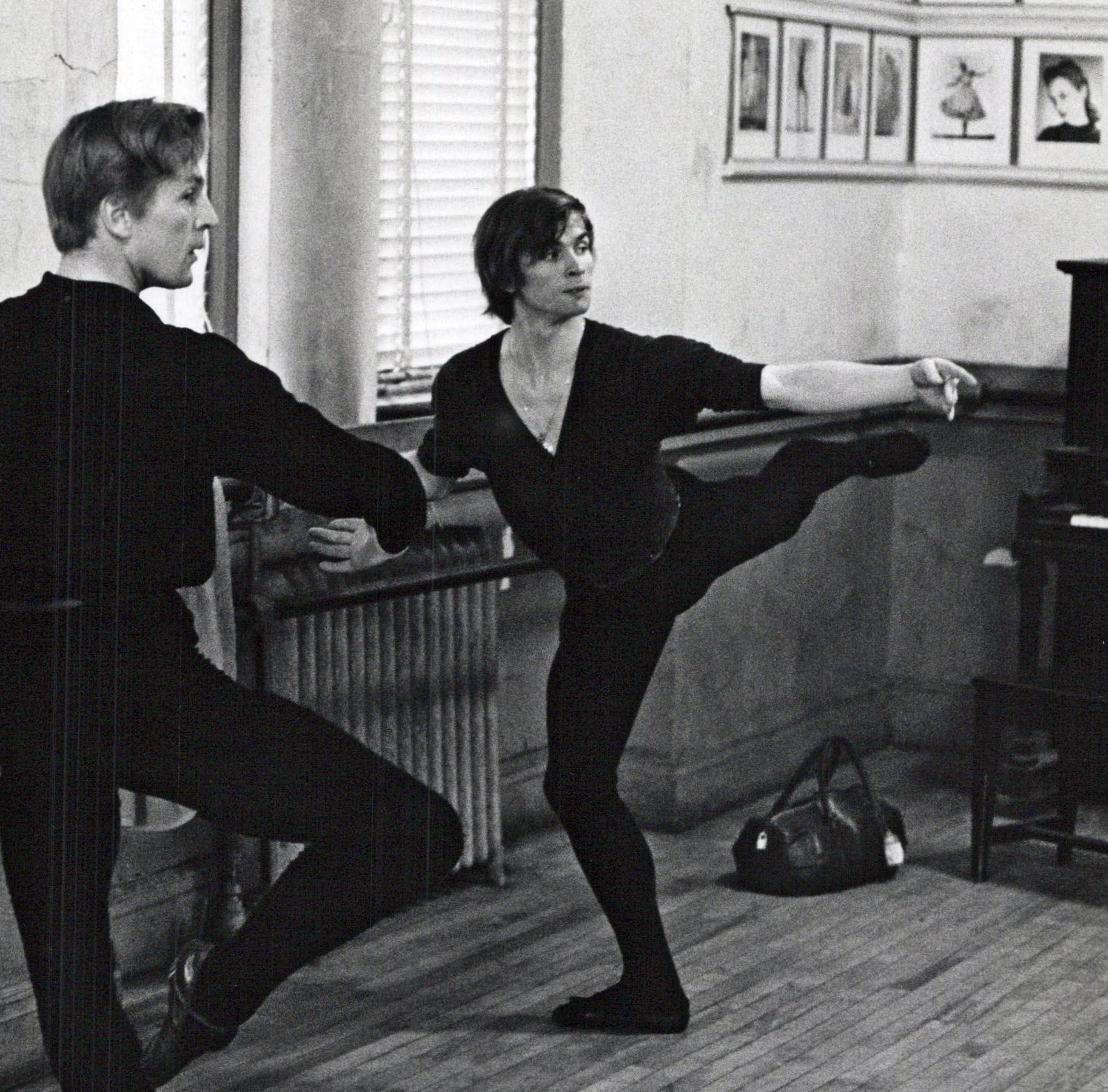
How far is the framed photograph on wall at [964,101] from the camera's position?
6855mm

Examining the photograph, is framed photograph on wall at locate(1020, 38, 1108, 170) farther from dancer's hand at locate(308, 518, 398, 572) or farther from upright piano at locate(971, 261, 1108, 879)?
dancer's hand at locate(308, 518, 398, 572)

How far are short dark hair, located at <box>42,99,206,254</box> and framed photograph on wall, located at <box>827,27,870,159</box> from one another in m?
3.67

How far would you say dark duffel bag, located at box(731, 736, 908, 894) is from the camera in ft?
18.1

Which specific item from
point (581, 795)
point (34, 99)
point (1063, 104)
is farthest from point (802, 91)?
point (34, 99)

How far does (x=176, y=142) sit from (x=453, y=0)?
7.99ft

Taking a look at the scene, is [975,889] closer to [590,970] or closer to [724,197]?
[590,970]

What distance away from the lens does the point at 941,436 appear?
7.00m

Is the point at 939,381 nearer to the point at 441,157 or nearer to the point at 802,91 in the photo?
the point at 441,157

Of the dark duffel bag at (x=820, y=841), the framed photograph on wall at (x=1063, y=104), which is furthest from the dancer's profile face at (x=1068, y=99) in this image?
the dark duffel bag at (x=820, y=841)

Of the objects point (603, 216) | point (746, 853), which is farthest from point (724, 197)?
point (746, 853)

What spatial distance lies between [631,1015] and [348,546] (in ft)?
4.11

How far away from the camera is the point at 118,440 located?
10.3 ft

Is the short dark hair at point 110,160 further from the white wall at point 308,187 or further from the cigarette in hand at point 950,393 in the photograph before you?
the white wall at point 308,187

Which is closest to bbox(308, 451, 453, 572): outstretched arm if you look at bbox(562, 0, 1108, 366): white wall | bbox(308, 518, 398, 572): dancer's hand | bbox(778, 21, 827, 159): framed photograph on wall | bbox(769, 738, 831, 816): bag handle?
bbox(308, 518, 398, 572): dancer's hand
